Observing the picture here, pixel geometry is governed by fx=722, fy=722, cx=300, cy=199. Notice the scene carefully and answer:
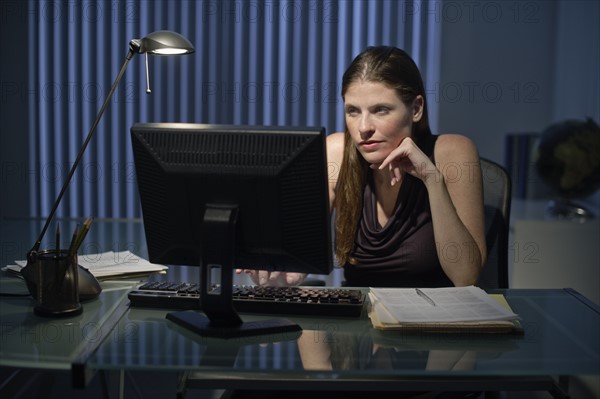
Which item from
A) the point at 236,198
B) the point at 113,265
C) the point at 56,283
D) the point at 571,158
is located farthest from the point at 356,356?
the point at 571,158

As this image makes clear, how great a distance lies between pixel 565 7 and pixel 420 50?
2.38ft

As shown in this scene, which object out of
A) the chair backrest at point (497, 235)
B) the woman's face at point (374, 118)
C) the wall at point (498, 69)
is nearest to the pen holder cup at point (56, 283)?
the woman's face at point (374, 118)

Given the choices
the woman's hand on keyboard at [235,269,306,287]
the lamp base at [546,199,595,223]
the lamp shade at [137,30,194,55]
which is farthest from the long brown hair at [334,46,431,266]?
the lamp base at [546,199,595,223]

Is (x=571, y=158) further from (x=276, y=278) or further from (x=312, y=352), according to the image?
(x=312, y=352)

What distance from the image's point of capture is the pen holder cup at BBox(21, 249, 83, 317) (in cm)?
144

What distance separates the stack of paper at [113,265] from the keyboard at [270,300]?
0.78 feet

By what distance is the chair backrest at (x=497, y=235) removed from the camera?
2076 millimetres

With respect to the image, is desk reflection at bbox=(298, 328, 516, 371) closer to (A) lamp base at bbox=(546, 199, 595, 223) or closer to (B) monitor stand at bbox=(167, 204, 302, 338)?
(B) monitor stand at bbox=(167, 204, 302, 338)

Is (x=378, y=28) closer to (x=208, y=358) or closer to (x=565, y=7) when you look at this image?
(x=565, y=7)

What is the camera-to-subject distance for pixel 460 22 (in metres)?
3.70

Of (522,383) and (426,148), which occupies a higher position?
(426,148)

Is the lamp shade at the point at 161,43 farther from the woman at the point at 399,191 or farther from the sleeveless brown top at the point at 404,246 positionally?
the sleeveless brown top at the point at 404,246

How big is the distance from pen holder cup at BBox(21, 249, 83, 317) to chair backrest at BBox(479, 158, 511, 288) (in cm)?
116

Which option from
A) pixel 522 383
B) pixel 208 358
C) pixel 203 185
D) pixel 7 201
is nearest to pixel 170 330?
pixel 208 358
